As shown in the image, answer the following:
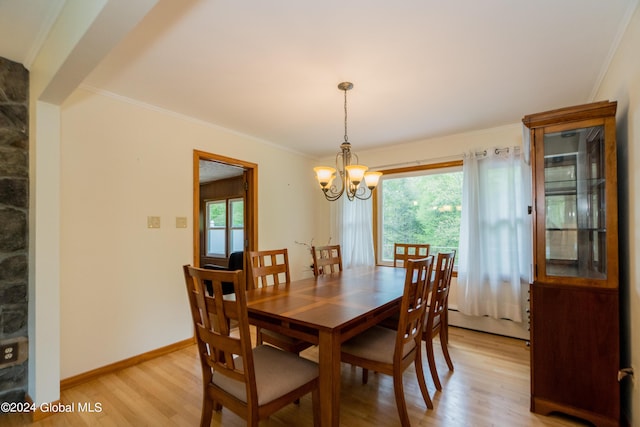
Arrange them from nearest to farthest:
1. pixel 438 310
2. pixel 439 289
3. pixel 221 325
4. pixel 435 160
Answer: pixel 221 325 < pixel 439 289 < pixel 438 310 < pixel 435 160

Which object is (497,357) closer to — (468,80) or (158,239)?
(468,80)

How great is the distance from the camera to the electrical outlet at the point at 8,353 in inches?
77.5

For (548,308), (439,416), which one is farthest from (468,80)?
(439,416)

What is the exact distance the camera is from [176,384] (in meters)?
2.34

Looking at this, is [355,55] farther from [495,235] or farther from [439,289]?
[495,235]

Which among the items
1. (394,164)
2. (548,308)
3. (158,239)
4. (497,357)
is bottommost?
(497,357)

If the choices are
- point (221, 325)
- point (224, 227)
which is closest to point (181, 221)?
point (221, 325)

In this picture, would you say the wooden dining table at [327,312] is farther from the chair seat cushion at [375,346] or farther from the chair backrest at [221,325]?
the chair backrest at [221,325]

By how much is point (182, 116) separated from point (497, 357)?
383 cm

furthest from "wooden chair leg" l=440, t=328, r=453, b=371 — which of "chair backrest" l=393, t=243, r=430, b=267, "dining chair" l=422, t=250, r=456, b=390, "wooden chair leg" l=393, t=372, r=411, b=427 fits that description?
"wooden chair leg" l=393, t=372, r=411, b=427

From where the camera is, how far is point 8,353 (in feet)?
6.54

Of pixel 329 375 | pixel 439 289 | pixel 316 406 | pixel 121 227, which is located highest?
pixel 121 227

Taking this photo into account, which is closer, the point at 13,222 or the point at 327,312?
the point at 327,312

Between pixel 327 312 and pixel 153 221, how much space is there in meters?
2.04
